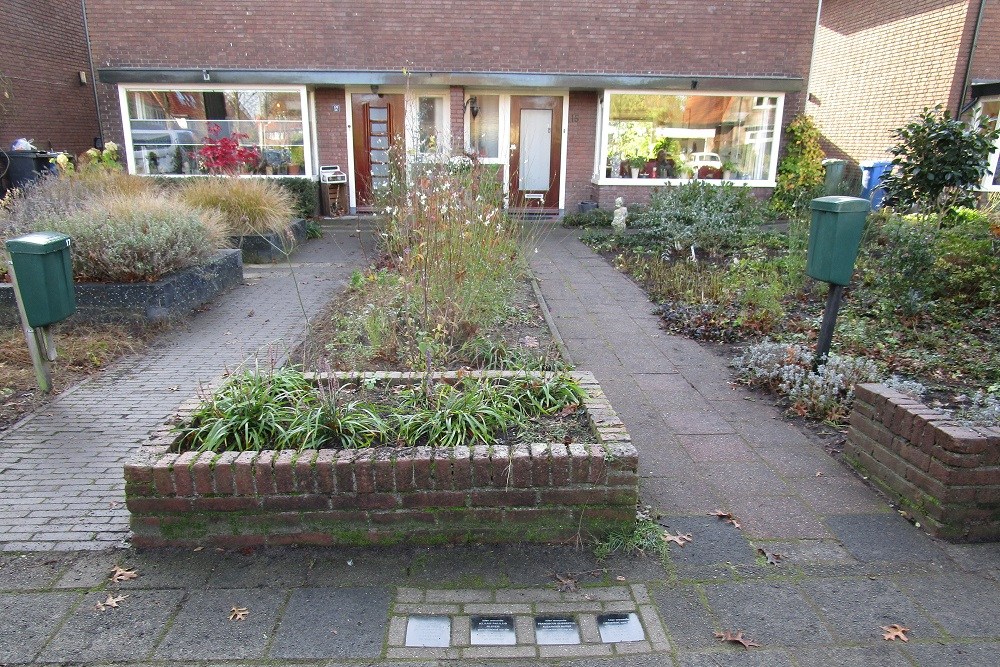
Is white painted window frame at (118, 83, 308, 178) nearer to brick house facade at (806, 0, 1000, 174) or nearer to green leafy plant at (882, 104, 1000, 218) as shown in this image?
green leafy plant at (882, 104, 1000, 218)

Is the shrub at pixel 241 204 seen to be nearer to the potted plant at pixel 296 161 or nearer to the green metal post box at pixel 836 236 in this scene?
the potted plant at pixel 296 161

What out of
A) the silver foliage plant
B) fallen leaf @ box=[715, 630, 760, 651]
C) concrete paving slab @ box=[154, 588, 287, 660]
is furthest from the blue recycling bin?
concrete paving slab @ box=[154, 588, 287, 660]

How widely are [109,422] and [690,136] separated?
13519 mm

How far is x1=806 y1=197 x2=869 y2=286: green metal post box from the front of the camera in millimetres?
4184

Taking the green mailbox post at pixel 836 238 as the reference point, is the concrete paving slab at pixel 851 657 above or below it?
below

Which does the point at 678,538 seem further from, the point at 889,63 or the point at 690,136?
the point at 889,63

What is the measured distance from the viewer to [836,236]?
4.26 metres

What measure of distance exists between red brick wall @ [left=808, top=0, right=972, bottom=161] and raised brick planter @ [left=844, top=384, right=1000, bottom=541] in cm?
1369

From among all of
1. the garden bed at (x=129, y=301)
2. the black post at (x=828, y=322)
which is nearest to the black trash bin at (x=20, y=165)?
the garden bed at (x=129, y=301)

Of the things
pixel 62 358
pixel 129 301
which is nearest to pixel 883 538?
pixel 62 358

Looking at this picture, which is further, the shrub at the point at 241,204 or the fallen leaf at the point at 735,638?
the shrub at the point at 241,204

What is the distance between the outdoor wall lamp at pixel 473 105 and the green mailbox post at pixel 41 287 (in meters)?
11.1

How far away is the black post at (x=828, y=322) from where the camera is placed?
4484mm

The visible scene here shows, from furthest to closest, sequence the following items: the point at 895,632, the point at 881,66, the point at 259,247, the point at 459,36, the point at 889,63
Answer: the point at 881,66 < the point at 889,63 < the point at 459,36 < the point at 259,247 < the point at 895,632
